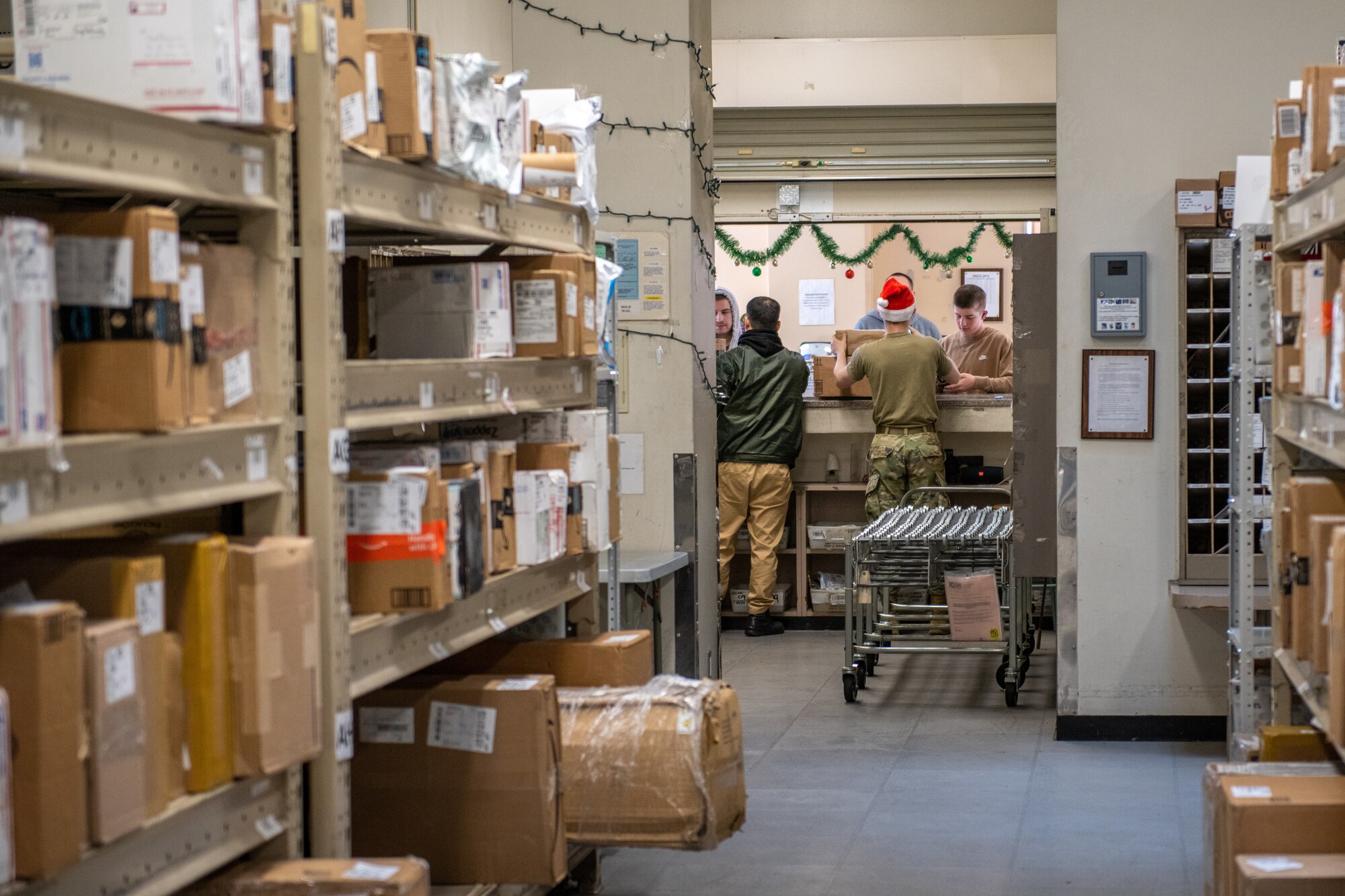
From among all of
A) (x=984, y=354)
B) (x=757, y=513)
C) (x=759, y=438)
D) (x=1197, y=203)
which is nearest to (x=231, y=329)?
(x=1197, y=203)

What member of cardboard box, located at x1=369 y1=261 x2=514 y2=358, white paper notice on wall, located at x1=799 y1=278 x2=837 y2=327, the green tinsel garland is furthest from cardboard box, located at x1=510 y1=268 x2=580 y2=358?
white paper notice on wall, located at x1=799 y1=278 x2=837 y2=327

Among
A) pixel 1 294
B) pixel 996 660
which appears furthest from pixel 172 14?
pixel 996 660

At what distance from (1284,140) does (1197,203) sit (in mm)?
1801

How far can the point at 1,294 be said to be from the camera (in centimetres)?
172

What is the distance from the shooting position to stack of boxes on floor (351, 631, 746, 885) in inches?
116

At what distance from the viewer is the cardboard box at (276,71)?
7.54ft

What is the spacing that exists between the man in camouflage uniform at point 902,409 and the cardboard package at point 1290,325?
3.77m

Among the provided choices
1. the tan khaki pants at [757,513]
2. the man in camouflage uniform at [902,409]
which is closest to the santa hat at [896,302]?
the man in camouflage uniform at [902,409]

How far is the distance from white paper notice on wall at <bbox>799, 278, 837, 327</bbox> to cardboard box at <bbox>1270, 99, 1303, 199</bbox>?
29.7 feet

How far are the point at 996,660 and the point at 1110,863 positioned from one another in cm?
319

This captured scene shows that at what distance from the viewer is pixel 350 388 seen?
2.61 meters

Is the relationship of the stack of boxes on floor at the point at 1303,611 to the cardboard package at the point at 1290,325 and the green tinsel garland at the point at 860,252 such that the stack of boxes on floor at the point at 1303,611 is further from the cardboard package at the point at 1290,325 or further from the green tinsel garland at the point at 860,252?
the green tinsel garland at the point at 860,252

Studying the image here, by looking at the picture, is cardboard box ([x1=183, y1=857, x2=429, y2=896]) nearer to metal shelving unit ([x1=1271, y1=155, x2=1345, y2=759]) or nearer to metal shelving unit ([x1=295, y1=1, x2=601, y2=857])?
metal shelving unit ([x1=295, y1=1, x2=601, y2=857])

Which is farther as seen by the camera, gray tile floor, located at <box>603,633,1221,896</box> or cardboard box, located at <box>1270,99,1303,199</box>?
gray tile floor, located at <box>603,633,1221,896</box>
